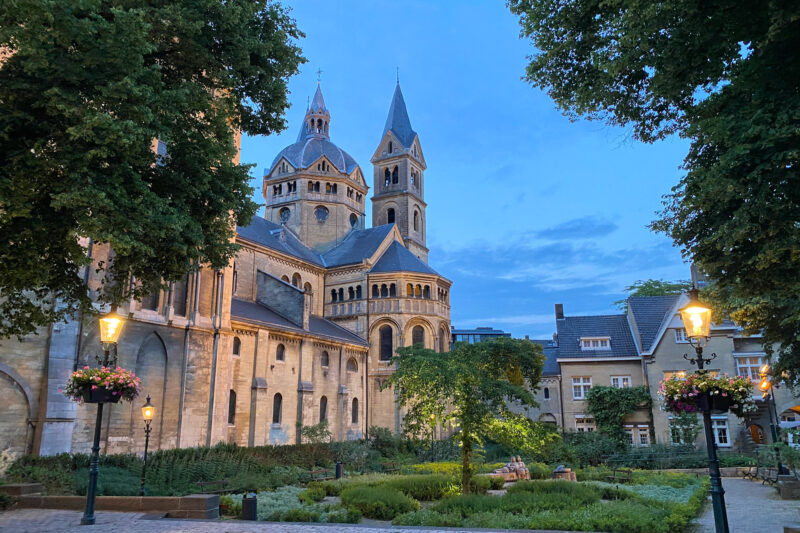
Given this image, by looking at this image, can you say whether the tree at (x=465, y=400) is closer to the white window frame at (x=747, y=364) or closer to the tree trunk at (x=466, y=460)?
the tree trunk at (x=466, y=460)

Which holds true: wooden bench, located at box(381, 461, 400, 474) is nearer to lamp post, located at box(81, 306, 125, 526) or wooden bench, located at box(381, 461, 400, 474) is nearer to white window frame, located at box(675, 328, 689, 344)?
white window frame, located at box(675, 328, 689, 344)

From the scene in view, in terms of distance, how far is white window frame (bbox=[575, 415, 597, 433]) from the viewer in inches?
1513

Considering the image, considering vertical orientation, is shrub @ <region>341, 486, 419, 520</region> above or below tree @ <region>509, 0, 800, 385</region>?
below

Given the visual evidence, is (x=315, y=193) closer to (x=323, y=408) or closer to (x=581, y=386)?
A: (x=323, y=408)

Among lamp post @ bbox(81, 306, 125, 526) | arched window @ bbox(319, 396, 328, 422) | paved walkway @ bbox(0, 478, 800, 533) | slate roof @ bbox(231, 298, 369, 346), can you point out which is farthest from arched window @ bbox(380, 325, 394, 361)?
lamp post @ bbox(81, 306, 125, 526)

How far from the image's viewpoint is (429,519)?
44.9ft

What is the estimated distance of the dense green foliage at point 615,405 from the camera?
1430 inches

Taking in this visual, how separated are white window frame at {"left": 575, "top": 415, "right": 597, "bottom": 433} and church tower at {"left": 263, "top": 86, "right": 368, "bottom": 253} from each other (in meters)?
26.1

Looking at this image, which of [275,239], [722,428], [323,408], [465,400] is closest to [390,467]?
[323,408]

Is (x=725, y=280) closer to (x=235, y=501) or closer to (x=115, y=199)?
(x=115, y=199)

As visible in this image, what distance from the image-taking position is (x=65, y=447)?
1998 cm

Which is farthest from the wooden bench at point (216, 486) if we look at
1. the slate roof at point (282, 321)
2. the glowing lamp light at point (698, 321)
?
the glowing lamp light at point (698, 321)

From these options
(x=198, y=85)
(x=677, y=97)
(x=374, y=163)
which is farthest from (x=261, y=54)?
(x=374, y=163)

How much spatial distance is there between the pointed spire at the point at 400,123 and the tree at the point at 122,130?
46.4 metres
